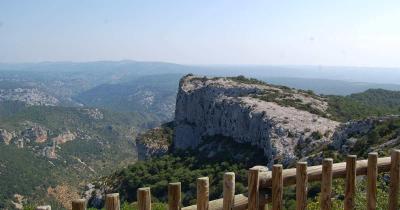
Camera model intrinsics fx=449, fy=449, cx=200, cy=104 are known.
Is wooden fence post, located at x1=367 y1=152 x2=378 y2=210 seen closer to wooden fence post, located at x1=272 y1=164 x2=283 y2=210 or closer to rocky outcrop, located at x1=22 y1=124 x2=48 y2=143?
wooden fence post, located at x1=272 y1=164 x2=283 y2=210

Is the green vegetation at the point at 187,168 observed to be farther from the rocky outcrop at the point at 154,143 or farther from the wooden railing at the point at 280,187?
the wooden railing at the point at 280,187

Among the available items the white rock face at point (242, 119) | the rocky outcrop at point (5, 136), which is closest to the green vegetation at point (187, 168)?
the white rock face at point (242, 119)

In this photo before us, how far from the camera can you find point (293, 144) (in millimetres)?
38438

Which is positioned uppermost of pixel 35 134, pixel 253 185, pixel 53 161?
pixel 253 185

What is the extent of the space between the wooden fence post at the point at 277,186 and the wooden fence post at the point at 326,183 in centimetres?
69

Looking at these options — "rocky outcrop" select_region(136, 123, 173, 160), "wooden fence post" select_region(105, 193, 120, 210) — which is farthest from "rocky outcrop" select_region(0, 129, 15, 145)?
"wooden fence post" select_region(105, 193, 120, 210)

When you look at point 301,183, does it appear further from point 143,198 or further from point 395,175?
point 143,198

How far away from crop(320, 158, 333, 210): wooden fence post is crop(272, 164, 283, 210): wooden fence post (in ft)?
2.27

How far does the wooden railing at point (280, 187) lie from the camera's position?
456cm

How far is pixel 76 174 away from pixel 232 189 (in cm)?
13831

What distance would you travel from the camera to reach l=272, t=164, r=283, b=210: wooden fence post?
17.2 ft

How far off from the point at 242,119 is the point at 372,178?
4460 cm

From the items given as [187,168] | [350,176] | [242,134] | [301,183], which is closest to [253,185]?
[301,183]

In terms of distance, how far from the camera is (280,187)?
5281 mm
